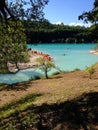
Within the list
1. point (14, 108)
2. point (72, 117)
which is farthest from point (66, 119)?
point (14, 108)

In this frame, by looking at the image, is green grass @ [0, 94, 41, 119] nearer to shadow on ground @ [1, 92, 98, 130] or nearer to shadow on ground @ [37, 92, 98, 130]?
shadow on ground @ [1, 92, 98, 130]

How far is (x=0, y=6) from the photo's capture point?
16.4 metres

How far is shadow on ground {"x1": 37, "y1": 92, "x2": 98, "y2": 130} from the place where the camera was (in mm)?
10114

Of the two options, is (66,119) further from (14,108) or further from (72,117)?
(14,108)

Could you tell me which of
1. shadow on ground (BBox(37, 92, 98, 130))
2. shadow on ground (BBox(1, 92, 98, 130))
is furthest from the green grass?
shadow on ground (BBox(37, 92, 98, 130))

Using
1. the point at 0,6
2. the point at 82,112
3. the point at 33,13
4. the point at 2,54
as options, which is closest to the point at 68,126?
the point at 82,112

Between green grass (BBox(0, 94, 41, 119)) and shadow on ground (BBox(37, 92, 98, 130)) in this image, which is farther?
green grass (BBox(0, 94, 41, 119))

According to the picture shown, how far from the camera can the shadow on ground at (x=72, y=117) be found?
10.1 metres

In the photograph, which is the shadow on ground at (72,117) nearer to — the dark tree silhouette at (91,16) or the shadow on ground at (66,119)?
the shadow on ground at (66,119)

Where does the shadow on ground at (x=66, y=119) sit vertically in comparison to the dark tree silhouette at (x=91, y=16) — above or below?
below

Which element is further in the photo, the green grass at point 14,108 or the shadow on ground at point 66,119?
the green grass at point 14,108

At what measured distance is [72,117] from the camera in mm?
11227

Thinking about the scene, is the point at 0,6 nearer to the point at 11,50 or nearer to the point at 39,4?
the point at 39,4

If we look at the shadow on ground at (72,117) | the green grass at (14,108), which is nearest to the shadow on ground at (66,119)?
the shadow on ground at (72,117)
